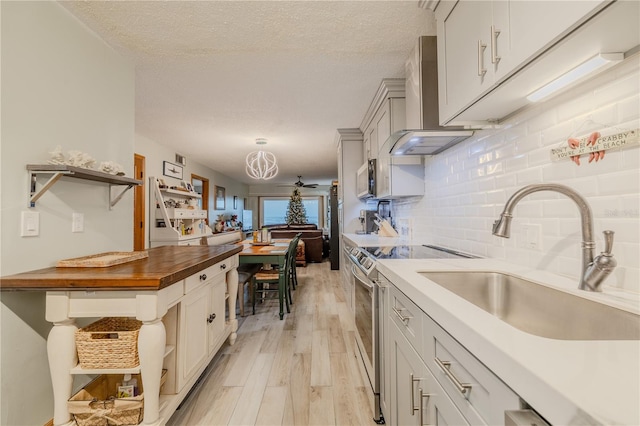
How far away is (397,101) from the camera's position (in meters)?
2.59

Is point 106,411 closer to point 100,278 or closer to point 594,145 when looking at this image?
point 100,278

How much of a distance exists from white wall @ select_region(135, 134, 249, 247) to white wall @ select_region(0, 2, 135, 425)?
103 inches

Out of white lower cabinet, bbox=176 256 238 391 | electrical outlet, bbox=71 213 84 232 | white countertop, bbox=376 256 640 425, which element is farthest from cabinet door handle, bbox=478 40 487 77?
electrical outlet, bbox=71 213 84 232

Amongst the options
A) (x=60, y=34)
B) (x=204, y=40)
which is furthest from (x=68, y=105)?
(x=204, y=40)

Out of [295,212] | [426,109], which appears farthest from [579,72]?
[295,212]

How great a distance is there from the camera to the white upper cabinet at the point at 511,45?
0.73 meters

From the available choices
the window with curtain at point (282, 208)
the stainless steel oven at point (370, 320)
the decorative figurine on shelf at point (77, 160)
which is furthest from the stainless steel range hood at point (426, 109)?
the window with curtain at point (282, 208)

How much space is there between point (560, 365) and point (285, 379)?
193 centimetres

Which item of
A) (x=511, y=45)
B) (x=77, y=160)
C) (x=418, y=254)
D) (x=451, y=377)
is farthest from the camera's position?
(x=418, y=254)

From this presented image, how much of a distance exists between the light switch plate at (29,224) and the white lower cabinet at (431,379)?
1799 mm

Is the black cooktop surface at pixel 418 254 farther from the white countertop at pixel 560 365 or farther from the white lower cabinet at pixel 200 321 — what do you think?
the white lower cabinet at pixel 200 321

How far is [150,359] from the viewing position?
126 centimetres

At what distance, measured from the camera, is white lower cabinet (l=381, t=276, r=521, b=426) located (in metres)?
0.58

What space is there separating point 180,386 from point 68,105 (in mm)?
1745
